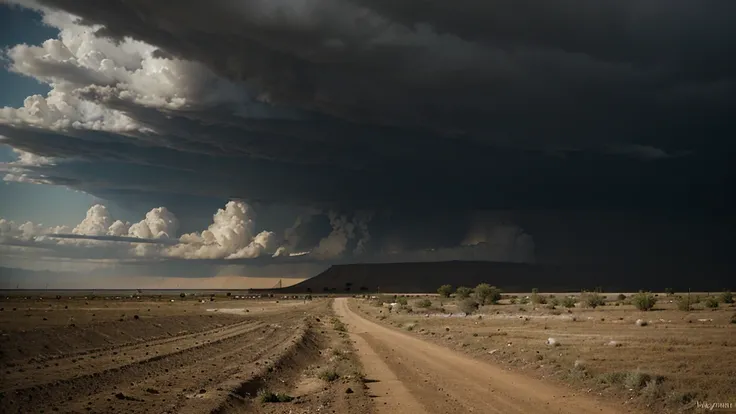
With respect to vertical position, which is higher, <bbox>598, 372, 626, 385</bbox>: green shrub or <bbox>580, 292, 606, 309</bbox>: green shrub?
<bbox>598, 372, 626, 385</bbox>: green shrub

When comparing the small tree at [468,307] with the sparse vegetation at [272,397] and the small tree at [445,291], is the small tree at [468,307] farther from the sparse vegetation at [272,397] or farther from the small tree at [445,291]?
the small tree at [445,291]

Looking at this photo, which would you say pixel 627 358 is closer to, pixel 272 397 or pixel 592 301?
pixel 272 397

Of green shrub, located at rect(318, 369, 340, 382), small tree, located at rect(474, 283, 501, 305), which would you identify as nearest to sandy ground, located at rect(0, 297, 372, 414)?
green shrub, located at rect(318, 369, 340, 382)

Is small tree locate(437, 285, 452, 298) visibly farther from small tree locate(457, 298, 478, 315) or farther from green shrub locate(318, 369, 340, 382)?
green shrub locate(318, 369, 340, 382)

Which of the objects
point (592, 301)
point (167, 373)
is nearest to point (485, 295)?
point (592, 301)

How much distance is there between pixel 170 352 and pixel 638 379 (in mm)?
24214

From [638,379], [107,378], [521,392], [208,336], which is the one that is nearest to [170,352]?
[107,378]

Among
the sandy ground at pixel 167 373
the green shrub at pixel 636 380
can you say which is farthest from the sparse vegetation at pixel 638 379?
the sandy ground at pixel 167 373

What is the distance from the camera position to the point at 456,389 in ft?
70.2

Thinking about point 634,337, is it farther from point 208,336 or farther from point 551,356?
point 208,336

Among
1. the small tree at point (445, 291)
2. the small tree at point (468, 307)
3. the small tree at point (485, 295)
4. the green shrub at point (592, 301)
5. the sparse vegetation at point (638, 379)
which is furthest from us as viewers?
the small tree at point (445, 291)

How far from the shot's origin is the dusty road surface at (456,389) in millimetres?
18031

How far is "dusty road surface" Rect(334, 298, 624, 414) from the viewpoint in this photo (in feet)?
59.2

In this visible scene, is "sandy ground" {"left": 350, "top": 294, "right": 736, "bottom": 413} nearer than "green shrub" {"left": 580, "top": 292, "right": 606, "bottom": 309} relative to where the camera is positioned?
Yes
